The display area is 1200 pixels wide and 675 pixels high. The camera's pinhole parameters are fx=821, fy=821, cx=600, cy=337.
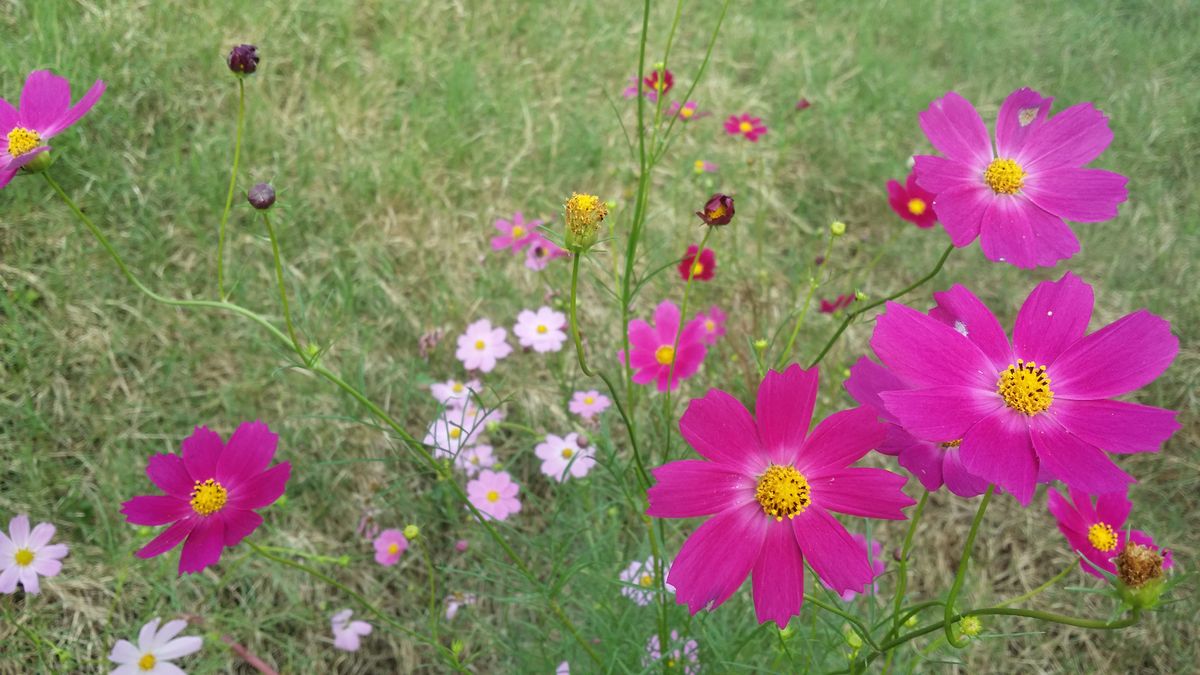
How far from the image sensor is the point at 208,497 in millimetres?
927

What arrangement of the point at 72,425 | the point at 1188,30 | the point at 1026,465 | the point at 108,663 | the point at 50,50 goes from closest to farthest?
the point at 1026,465
the point at 108,663
the point at 72,425
the point at 50,50
the point at 1188,30

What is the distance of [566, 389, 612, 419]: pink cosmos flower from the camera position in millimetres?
1401

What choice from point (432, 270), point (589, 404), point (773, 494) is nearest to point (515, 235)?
point (432, 270)

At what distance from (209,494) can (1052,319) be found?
2.89ft

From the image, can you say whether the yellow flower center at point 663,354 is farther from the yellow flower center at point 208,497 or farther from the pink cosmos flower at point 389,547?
the yellow flower center at point 208,497

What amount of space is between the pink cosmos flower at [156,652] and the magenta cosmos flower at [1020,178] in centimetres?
108

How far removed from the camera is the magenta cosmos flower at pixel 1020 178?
807mm

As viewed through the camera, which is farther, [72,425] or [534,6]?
[534,6]

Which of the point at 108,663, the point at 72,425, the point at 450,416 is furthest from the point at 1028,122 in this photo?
the point at 72,425

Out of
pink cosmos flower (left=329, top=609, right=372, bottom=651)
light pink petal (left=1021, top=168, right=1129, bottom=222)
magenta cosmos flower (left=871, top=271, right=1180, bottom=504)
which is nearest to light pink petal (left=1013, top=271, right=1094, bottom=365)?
magenta cosmos flower (left=871, top=271, right=1180, bottom=504)

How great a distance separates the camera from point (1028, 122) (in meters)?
0.90

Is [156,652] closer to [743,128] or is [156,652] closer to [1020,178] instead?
[1020,178]

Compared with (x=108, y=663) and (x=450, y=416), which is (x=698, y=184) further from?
(x=108, y=663)

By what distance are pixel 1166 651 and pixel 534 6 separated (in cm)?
231
